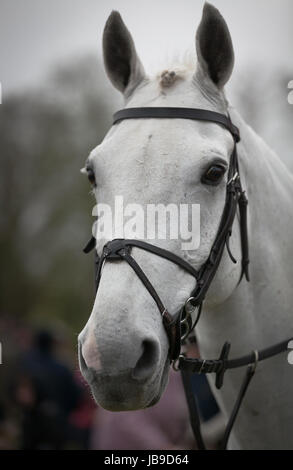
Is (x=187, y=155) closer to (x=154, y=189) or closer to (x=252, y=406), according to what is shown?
(x=154, y=189)

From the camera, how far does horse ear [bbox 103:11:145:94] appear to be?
10.9 ft

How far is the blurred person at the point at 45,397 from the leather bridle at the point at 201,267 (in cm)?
505

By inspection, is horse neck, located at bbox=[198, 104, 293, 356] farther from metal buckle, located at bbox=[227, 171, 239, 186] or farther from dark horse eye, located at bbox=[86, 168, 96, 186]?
dark horse eye, located at bbox=[86, 168, 96, 186]

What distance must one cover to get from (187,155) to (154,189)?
0.88 ft

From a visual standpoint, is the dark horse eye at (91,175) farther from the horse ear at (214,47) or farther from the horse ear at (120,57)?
the horse ear at (214,47)

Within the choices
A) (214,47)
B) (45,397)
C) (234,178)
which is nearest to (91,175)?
(234,178)

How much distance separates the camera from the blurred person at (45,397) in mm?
8008

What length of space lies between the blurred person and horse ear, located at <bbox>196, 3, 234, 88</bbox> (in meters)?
6.14

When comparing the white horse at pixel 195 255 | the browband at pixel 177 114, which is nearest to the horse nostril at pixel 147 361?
the white horse at pixel 195 255

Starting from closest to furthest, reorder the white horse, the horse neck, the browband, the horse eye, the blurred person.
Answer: the white horse → the horse eye → the browband → the horse neck → the blurred person

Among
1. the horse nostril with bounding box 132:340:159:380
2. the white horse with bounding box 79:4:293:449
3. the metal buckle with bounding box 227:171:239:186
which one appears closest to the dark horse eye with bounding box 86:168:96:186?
the white horse with bounding box 79:4:293:449

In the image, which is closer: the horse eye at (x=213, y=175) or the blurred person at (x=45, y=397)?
the horse eye at (x=213, y=175)

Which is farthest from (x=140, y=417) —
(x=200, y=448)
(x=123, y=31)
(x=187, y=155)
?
(x=123, y=31)

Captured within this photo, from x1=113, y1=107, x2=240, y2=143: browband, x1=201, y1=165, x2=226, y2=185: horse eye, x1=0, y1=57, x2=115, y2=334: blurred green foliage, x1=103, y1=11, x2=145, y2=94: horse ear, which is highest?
x1=0, y1=57, x2=115, y2=334: blurred green foliage
